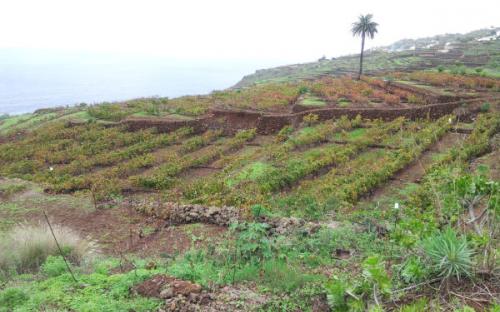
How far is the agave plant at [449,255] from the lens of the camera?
3.40 meters

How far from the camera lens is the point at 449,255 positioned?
342 cm

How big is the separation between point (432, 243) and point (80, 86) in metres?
157

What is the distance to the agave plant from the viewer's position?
3398mm

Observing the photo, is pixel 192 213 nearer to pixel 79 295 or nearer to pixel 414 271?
pixel 79 295

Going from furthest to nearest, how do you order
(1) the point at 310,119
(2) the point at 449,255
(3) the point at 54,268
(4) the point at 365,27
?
(4) the point at 365,27, (1) the point at 310,119, (3) the point at 54,268, (2) the point at 449,255

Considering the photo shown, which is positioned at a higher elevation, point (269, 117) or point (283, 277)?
point (283, 277)

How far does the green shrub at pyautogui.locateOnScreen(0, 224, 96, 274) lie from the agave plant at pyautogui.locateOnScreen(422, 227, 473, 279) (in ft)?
16.0

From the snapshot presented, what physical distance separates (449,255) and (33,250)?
19.1 ft

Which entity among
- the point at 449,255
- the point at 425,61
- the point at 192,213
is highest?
the point at 425,61

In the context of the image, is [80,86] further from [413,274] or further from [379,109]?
[413,274]

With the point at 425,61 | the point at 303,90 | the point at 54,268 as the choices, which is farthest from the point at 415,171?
the point at 425,61

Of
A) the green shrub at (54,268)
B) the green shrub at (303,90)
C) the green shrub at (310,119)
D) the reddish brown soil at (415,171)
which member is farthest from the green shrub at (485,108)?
the green shrub at (54,268)

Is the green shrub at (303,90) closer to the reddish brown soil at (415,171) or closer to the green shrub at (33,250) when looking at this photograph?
the reddish brown soil at (415,171)

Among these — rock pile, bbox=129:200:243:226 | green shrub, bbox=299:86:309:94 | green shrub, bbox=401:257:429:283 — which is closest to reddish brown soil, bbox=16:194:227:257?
rock pile, bbox=129:200:243:226
